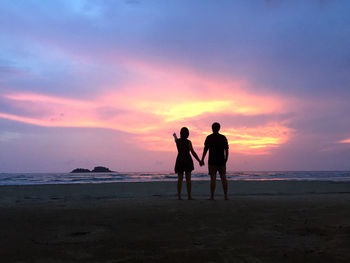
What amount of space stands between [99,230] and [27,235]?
3.58 feet

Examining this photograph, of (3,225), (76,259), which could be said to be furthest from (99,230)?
(3,225)

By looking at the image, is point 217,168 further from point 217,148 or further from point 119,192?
point 119,192

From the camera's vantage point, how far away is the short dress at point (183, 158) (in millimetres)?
9648

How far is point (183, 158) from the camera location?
31.9 feet

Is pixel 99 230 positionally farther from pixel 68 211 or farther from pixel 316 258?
pixel 316 258

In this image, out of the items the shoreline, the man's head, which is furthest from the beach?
the shoreline

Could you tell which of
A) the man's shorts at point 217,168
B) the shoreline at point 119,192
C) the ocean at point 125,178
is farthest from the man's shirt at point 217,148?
the ocean at point 125,178

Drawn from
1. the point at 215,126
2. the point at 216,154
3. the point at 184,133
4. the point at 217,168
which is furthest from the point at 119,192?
the point at 215,126

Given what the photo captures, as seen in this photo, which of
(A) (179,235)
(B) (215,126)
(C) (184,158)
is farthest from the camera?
(C) (184,158)

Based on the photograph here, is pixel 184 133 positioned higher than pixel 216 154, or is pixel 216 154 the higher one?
pixel 184 133

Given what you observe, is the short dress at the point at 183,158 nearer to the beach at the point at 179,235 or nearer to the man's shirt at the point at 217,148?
the man's shirt at the point at 217,148

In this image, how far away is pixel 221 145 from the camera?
9422 mm

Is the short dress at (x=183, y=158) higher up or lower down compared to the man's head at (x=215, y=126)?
lower down

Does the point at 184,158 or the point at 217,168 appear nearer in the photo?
the point at 217,168
